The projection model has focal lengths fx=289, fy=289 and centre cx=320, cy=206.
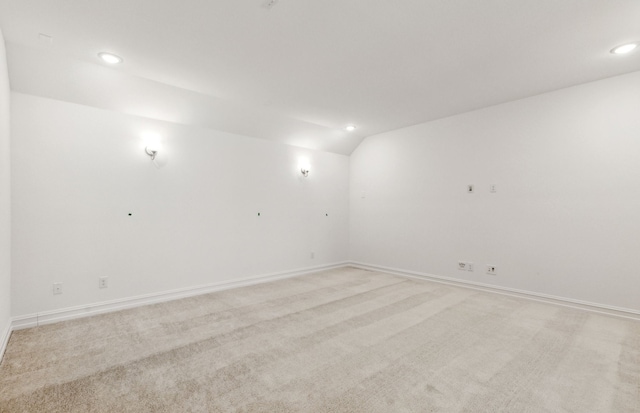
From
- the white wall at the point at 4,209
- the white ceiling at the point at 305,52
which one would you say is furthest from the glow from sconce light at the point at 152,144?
the white wall at the point at 4,209

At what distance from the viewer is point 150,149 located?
3.62 meters

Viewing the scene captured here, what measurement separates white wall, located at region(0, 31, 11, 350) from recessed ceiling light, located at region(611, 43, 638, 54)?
533 centimetres

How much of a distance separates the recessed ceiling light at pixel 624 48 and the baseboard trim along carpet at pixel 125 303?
483 cm

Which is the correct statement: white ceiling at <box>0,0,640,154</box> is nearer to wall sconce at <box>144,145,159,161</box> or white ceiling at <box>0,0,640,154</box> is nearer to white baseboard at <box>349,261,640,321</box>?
wall sconce at <box>144,145,159,161</box>

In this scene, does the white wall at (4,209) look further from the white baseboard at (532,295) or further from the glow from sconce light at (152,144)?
the white baseboard at (532,295)

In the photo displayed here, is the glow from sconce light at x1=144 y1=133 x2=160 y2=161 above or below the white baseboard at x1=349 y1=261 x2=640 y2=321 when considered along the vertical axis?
above

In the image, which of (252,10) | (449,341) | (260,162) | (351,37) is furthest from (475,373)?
(260,162)

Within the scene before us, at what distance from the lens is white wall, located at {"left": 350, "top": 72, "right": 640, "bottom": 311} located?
3209 millimetres

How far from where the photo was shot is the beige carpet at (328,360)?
5.69 ft

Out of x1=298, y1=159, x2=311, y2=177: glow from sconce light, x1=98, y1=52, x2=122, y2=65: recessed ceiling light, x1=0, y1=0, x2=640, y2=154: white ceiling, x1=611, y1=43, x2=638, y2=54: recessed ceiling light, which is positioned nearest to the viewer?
x1=0, y1=0, x2=640, y2=154: white ceiling

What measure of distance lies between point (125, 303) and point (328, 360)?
2.63 meters

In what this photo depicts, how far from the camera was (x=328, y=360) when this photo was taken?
86.8 inches

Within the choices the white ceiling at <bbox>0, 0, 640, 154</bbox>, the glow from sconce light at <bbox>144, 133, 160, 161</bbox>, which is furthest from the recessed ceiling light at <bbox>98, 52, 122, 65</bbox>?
the glow from sconce light at <bbox>144, 133, 160, 161</bbox>

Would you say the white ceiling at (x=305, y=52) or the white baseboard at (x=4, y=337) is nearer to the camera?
the white ceiling at (x=305, y=52)
